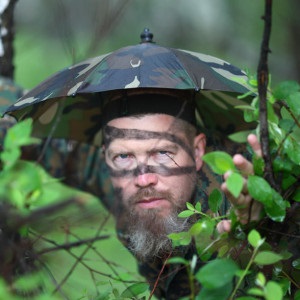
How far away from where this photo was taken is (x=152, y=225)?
299 centimetres

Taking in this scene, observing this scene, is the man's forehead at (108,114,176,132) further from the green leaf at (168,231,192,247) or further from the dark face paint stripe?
the green leaf at (168,231,192,247)

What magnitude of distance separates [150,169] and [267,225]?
3.53ft

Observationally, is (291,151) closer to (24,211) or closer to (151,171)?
(24,211)

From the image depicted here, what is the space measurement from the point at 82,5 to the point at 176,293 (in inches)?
224

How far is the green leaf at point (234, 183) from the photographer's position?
153 centimetres

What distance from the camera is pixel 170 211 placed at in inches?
116

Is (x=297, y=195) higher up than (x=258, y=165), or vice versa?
(x=258, y=165)

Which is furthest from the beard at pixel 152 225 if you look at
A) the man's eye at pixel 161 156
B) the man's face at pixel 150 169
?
the man's eye at pixel 161 156

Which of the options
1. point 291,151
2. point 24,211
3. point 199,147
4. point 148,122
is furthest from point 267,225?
point 199,147

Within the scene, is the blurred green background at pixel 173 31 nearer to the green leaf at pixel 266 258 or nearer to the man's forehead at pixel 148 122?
the man's forehead at pixel 148 122

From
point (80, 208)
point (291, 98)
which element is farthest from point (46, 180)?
point (291, 98)

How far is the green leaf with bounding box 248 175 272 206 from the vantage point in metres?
1.64

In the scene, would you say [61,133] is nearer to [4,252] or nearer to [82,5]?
[4,252]

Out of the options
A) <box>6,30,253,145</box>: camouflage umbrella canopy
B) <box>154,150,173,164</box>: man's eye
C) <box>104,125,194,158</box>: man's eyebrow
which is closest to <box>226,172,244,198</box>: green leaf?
<box>6,30,253,145</box>: camouflage umbrella canopy
